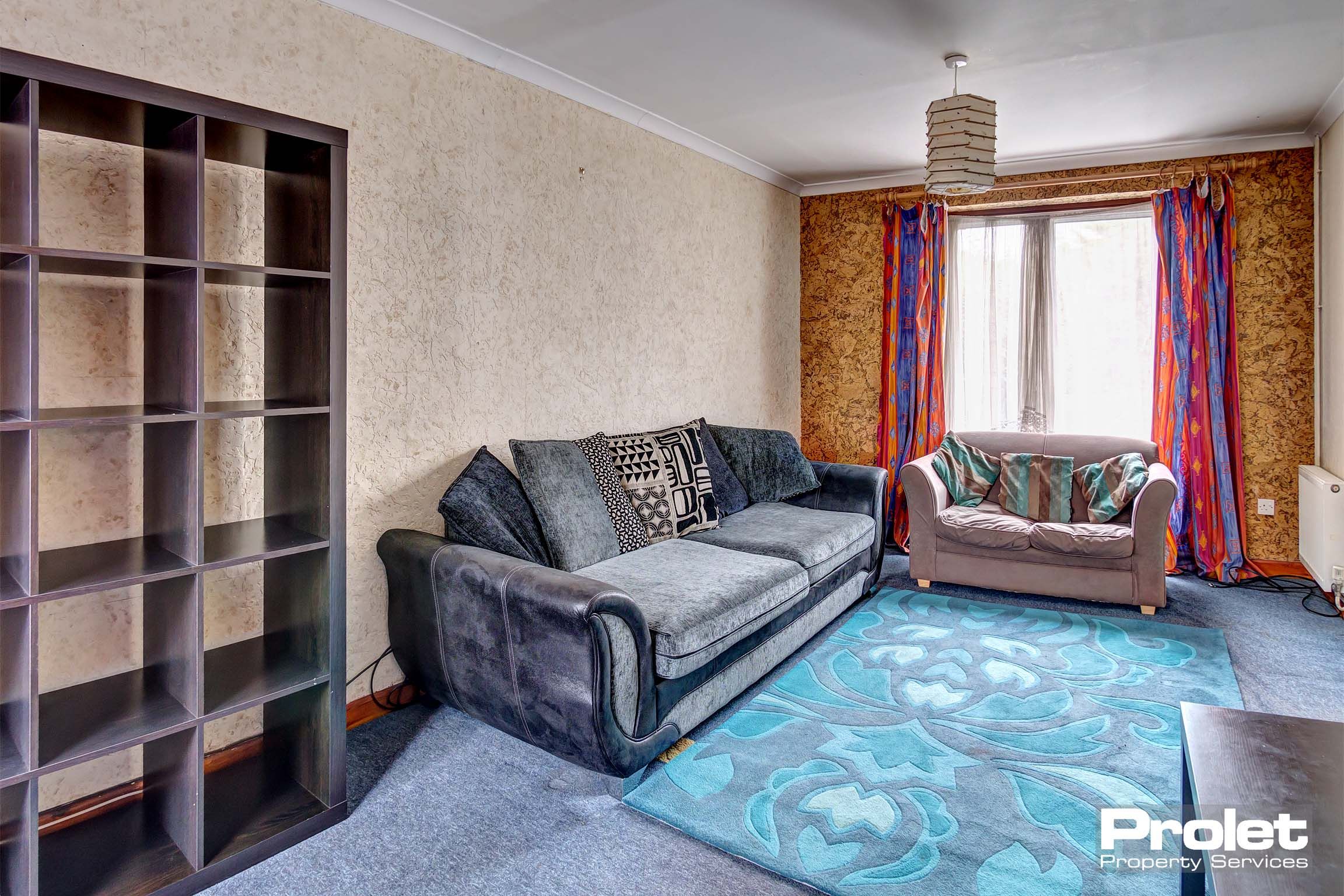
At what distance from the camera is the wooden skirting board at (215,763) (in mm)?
2072

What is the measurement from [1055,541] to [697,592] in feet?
7.46

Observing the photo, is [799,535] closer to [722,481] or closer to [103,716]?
[722,481]

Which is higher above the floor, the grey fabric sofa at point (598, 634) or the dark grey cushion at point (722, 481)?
the dark grey cushion at point (722, 481)

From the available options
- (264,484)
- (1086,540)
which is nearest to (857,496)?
(1086,540)

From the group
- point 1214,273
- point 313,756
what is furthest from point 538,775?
point 1214,273

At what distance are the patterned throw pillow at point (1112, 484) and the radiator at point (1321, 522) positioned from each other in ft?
2.45

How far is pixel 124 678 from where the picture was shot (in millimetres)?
2111

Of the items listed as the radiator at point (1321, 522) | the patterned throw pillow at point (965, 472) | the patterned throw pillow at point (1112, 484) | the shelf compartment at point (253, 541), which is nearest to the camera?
the shelf compartment at point (253, 541)

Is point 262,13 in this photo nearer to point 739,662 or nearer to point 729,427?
point 739,662

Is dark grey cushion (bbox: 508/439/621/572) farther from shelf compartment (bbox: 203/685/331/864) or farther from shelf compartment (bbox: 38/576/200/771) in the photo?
shelf compartment (bbox: 38/576/200/771)

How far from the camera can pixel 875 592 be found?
4.34 m

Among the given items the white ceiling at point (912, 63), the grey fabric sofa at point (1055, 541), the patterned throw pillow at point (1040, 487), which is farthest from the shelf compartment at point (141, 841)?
the patterned throw pillow at point (1040, 487)

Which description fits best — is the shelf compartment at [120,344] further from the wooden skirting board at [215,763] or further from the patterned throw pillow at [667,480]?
the patterned throw pillow at [667,480]

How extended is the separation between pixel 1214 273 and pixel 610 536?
12.6ft
